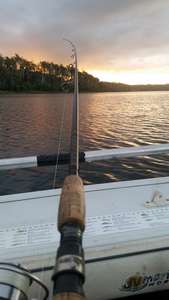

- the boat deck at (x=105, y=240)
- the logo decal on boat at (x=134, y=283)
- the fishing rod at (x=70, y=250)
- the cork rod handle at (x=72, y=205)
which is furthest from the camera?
the logo decal on boat at (x=134, y=283)

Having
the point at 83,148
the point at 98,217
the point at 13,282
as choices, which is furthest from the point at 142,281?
the point at 83,148

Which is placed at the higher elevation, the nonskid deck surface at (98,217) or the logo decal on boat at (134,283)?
the nonskid deck surface at (98,217)

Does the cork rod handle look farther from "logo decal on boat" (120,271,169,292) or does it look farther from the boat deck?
"logo decal on boat" (120,271,169,292)

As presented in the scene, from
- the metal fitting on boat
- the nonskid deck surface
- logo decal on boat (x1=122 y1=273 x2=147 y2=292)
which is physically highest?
the nonskid deck surface

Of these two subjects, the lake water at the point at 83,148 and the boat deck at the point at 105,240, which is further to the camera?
the lake water at the point at 83,148

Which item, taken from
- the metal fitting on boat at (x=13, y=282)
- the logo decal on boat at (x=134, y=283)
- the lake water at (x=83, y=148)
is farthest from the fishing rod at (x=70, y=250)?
the lake water at (x=83, y=148)

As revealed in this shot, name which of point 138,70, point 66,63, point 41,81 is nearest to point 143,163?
point 66,63

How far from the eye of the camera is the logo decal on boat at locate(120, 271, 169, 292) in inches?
122

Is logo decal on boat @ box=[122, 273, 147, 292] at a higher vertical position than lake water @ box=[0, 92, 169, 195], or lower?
lower

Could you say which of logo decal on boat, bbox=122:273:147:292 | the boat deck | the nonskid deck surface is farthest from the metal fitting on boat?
logo decal on boat, bbox=122:273:147:292

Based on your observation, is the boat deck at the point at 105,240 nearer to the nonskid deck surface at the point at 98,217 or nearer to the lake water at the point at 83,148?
the nonskid deck surface at the point at 98,217

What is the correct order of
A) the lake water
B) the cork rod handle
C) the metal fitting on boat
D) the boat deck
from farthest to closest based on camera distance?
the lake water < the boat deck < the metal fitting on boat < the cork rod handle

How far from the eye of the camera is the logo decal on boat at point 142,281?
10.2 ft

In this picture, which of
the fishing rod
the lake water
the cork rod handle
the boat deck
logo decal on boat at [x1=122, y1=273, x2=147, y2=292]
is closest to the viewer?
the fishing rod
